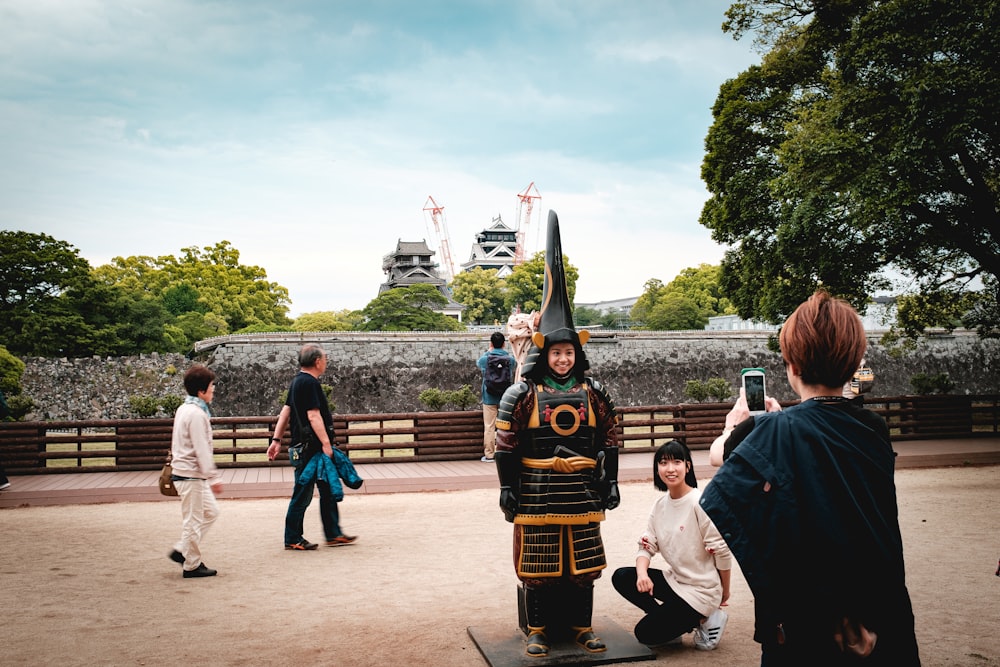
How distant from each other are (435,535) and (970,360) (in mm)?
35835

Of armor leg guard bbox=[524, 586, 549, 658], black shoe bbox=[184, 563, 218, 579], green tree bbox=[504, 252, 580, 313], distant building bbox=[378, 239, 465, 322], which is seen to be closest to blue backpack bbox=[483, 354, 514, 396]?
black shoe bbox=[184, 563, 218, 579]

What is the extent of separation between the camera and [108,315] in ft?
118

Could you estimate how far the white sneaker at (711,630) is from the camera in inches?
187

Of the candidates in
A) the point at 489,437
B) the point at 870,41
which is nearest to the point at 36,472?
the point at 489,437

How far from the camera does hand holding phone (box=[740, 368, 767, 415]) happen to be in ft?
9.87

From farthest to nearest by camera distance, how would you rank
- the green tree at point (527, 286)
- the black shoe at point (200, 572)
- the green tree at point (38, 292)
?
the green tree at point (527, 286) < the green tree at point (38, 292) < the black shoe at point (200, 572)

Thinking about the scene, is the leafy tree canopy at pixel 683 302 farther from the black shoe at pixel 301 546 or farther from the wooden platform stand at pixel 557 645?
the wooden platform stand at pixel 557 645

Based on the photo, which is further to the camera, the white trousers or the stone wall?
the stone wall

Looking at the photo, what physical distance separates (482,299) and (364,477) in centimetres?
6021

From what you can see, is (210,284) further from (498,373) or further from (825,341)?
(825,341)

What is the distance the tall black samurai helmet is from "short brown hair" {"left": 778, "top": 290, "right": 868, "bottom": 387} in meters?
2.40

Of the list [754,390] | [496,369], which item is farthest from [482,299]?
[754,390]

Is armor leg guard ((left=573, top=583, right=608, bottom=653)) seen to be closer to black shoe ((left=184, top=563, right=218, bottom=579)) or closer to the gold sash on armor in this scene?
the gold sash on armor

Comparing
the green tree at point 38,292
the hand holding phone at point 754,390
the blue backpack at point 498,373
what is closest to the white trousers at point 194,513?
the hand holding phone at point 754,390
